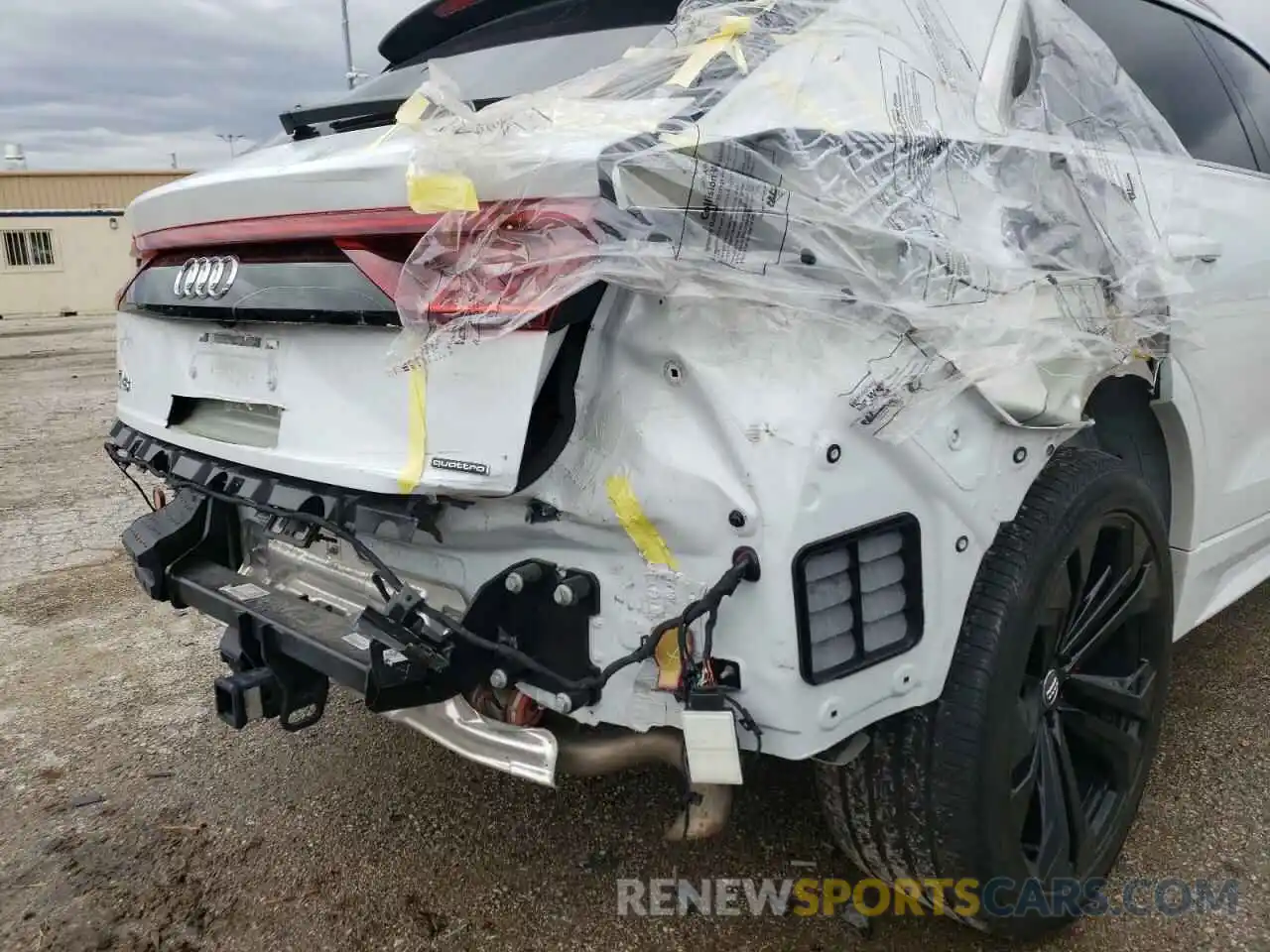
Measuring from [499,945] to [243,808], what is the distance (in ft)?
3.12

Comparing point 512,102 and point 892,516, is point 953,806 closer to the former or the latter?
point 892,516

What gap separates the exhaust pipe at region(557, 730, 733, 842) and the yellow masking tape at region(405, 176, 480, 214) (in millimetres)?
925

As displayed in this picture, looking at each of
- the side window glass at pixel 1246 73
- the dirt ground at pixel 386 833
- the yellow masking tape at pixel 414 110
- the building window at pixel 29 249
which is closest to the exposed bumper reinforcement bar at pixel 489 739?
the dirt ground at pixel 386 833

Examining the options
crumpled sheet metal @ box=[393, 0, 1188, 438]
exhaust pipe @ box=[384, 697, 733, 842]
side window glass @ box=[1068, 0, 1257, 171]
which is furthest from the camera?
side window glass @ box=[1068, 0, 1257, 171]

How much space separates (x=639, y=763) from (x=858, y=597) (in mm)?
503

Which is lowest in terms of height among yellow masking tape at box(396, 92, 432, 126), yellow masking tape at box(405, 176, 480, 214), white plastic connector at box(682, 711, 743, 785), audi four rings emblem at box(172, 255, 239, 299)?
white plastic connector at box(682, 711, 743, 785)

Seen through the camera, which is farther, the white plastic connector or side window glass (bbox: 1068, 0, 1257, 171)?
side window glass (bbox: 1068, 0, 1257, 171)

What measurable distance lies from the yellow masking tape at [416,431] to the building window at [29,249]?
28.2 meters

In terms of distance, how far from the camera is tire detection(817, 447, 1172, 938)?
68.1 inches

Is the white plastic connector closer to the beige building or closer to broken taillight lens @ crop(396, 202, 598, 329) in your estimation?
broken taillight lens @ crop(396, 202, 598, 329)

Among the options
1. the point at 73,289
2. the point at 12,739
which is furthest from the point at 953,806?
the point at 73,289

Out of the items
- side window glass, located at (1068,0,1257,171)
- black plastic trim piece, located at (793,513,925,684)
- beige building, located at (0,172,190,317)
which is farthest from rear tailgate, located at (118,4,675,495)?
beige building, located at (0,172,190,317)

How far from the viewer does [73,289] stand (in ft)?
83.6

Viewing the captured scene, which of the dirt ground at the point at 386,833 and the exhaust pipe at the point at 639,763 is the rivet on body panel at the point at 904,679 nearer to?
the exhaust pipe at the point at 639,763
